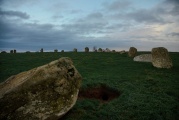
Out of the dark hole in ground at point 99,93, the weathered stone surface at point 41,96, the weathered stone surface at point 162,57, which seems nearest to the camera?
the weathered stone surface at point 41,96

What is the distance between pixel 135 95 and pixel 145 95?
65 centimetres

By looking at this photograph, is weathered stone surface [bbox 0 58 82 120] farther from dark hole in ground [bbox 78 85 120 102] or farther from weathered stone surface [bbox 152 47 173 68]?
weathered stone surface [bbox 152 47 173 68]

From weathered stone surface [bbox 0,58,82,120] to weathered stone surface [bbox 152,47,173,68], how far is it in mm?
16320

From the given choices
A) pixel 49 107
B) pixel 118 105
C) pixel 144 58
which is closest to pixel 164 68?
pixel 144 58

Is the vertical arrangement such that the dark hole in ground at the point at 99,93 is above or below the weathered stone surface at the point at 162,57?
below

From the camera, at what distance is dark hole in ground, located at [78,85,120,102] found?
49.1ft

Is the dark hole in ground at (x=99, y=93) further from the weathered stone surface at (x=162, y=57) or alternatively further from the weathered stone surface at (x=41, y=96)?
the weathered stone surface at (x=162, y=57)

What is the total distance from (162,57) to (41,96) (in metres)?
18.3

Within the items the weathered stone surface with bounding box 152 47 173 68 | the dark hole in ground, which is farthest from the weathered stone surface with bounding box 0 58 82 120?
the weathered stone surface with bounding box 152 47 173 68

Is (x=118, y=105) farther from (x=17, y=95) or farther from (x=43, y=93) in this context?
(x=17, y=95)

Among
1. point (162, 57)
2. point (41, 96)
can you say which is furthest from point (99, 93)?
point (162, 57)

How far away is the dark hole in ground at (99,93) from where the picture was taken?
15.0 meters

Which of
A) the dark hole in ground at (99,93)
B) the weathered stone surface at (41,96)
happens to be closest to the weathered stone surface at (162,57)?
the dark hole in ground at (99,93)

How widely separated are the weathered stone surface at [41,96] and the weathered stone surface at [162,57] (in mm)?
16320
